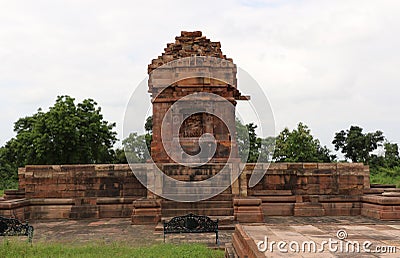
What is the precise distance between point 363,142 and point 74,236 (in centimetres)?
4157

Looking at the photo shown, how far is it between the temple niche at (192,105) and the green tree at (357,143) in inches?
1172

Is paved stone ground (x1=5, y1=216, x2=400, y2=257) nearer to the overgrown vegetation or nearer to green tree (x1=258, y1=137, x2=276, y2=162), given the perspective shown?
the overgrown vegetation

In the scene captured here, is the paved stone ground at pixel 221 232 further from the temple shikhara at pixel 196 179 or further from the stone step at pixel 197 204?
the stone step at pixel 197 204

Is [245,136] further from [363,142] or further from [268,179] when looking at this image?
[268,179]

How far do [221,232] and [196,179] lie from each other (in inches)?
127

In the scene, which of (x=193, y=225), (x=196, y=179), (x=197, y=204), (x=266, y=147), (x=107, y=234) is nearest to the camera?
(x=193, y=225)

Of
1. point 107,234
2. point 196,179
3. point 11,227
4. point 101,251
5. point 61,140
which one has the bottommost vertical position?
point 107,234

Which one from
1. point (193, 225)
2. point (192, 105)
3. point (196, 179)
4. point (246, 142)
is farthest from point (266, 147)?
point (193, 225)

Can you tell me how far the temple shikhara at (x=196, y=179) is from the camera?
13008mm

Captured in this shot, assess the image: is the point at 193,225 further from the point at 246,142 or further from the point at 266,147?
the point at 266,147

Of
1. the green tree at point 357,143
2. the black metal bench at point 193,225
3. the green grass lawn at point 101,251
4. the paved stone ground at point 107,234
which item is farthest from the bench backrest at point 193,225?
the green tree at point 357,143

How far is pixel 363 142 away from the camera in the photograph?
152 feet

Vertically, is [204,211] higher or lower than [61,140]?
lower

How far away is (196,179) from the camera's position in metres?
13.9
